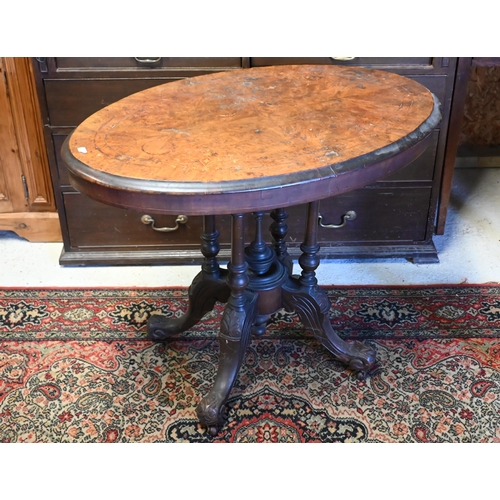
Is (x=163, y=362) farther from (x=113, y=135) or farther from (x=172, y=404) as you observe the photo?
(x=113, y=135)

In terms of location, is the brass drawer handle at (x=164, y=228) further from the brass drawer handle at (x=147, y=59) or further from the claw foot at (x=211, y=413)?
the claw foot at (x=211, y=413)

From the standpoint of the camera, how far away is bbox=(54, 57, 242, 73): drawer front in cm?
204

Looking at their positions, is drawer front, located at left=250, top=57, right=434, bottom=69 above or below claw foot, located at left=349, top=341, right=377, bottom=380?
above

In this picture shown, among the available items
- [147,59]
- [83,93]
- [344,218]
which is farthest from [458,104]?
[83,93]

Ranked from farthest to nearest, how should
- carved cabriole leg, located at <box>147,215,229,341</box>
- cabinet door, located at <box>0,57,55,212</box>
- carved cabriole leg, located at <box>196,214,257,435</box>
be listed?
1. cabinet door, located at <box>0,57,55,212</box>
2. carved cabriole leg, located at <box>147,215,229,341</box>
3. carved cabriole leg, located at <box>196,214,257,435</box>

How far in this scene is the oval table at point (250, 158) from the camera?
1.21 m

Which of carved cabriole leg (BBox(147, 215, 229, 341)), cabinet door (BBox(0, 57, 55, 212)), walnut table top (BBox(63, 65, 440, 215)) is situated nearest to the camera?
walnut table top (BBox(63, 65, 440, 215))

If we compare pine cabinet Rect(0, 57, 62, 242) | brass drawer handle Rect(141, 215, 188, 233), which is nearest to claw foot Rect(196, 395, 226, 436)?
brass drawer handle Rect(141, 215, 188, 233)

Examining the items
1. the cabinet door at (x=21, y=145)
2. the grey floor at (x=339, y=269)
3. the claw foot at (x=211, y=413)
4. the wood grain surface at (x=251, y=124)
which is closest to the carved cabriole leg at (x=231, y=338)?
the claw foot at (x=211, y=413)

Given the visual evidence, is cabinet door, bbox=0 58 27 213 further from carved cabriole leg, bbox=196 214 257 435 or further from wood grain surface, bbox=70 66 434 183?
carved cabriole leg, bbox=196 214 257 435

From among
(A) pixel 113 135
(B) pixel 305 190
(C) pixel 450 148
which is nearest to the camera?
(B) pixel 305 190

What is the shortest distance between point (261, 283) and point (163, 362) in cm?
45

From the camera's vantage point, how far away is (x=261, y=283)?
168cm

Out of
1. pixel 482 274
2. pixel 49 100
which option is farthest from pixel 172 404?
pixel 482 274
